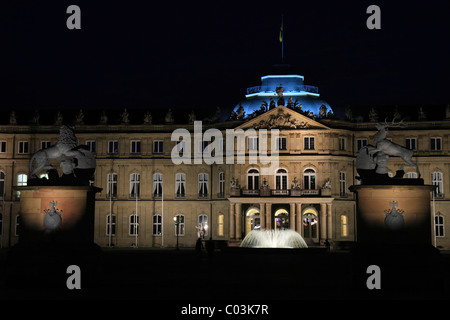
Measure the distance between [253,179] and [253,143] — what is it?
3791mm

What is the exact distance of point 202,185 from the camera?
81.2 metres

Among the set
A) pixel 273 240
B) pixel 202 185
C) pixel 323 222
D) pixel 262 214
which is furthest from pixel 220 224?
pixel 273 240

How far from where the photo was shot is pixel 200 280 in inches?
1151

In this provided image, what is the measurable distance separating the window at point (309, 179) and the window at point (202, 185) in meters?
11.7

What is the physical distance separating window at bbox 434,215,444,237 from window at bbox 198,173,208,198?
2518cm

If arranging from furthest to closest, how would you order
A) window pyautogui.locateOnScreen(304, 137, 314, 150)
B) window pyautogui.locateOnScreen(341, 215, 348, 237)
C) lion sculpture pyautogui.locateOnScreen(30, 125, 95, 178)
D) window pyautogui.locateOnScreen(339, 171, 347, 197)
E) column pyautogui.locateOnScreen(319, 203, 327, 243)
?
window pyautogui.locateOnScreen(339, 171, 347, 197), window pyautogui.locateOnScreen(341, 215, 348, 237), window pyautogui.locateOnScreen(304, 137, 314, 150), column pyautogui.locateOnScreen(319, 203, 327, 243), lion sculpture pyautogui.locateOnScreen(30, 125, 95, 178)

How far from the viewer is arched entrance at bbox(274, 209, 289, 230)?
77438 millimetres

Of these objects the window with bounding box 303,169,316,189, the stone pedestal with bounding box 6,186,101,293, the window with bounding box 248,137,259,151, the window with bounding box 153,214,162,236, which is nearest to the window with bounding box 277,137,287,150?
the window with bounding box 248,137,259,151

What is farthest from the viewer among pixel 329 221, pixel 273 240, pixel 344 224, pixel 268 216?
pixel 344 224

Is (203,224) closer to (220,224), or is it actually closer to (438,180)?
(220,224)

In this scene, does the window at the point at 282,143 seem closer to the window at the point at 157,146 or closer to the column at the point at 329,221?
the column at the point at 329,221

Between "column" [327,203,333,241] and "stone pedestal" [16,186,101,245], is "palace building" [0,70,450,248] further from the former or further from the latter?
"stone pedestal" [16,186,101,245]

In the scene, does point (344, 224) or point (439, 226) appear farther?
point (439, 226)
